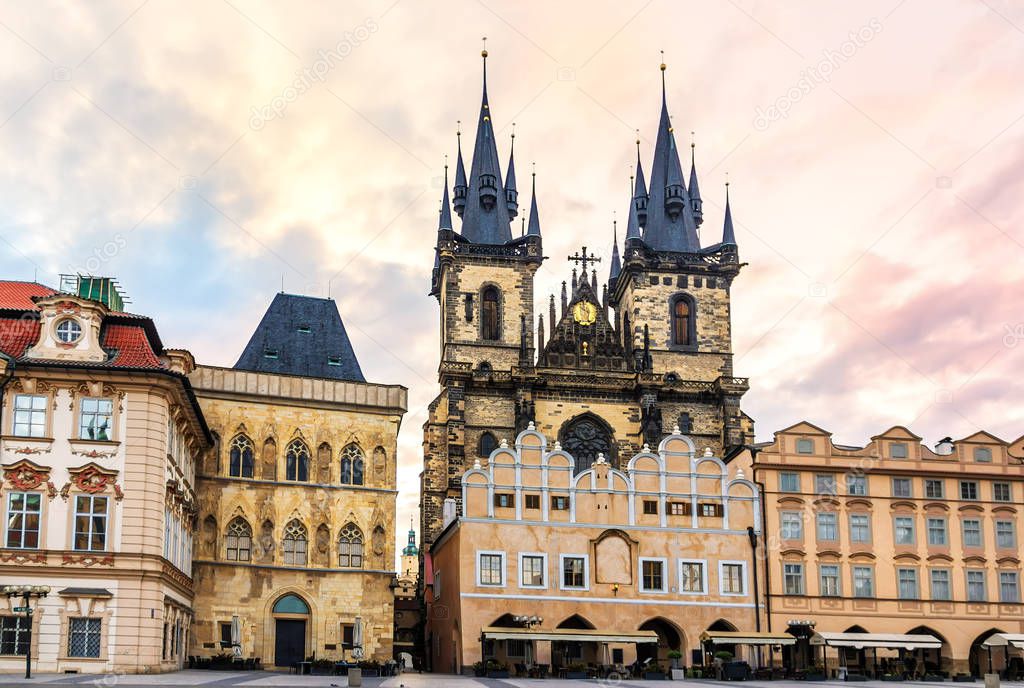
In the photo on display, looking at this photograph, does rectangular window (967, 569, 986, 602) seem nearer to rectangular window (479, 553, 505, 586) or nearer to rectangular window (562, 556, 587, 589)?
rectangular window (562, 556, 587, 589)

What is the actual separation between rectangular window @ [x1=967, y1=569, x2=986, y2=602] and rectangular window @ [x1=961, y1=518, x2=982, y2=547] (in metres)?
1.28

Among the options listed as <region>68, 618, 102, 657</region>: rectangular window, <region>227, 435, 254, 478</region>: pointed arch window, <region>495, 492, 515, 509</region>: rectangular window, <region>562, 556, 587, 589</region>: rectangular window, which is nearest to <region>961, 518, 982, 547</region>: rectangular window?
<region>562, 556, 587, 589</region>: rectangular window

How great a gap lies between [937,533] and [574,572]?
1717 centimetres

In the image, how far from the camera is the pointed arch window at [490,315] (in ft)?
267

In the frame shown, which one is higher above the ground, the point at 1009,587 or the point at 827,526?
the point at 827,526

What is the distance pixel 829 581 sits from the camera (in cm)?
5597

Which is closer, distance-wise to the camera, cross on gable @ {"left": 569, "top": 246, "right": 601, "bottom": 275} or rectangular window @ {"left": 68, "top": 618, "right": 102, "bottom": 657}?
rectangular window @ {"left": 68, "top": 618, "right": 102, "bottom": 657}

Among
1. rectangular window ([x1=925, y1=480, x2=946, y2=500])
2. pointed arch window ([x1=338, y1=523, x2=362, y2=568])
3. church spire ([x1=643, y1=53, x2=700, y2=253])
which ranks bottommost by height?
pointed arch window ([x1=338, y1=523, x2=362, y2=568])

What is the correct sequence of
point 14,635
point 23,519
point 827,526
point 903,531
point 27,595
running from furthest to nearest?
point 903,531
point 827,526
point 23,519
point 14,635
point 27,595

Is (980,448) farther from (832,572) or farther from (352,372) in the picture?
(352,372)

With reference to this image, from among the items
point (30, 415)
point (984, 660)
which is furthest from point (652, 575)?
point (30, 415)

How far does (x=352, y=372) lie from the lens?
60375 mm

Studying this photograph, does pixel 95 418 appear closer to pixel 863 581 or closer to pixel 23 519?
pixel 23 519

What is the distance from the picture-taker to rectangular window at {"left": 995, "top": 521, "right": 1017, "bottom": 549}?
5772 centimetres
